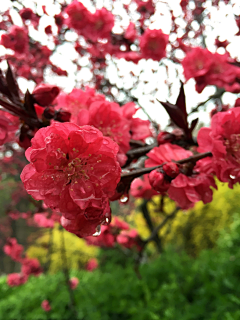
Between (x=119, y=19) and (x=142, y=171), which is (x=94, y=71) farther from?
(x=142, y=171)

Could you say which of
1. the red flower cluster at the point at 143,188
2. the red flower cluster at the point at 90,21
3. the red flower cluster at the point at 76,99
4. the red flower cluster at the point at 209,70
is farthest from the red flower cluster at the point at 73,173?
the red flower cluster at the point at 90,21

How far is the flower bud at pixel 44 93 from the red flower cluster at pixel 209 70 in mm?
828

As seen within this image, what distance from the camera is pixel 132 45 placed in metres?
2.16

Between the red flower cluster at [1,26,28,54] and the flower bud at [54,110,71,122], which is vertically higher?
the flower bud at [54,110,71,122]

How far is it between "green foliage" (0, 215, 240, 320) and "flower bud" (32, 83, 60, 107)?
2249mm

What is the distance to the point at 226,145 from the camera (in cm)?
59

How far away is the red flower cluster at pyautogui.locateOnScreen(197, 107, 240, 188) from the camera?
1.84 ft

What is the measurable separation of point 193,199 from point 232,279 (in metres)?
2.48

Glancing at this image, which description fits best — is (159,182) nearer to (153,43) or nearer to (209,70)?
(209,70)

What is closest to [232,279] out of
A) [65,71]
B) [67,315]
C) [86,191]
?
[67,315]

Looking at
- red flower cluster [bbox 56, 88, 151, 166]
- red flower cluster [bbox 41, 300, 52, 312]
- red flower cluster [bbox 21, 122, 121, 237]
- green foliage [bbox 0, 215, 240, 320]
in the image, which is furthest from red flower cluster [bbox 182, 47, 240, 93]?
red flower cluster [bbox 41, 300, 52, 312]

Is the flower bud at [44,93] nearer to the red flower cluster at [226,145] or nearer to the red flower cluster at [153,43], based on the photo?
the red flower cluster at [226,145]

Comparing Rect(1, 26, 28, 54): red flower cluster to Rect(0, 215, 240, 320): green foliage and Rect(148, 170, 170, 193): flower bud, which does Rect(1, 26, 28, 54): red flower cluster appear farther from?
Rect(0, 215, 240, 320): green foliage

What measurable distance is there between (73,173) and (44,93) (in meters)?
0.32
